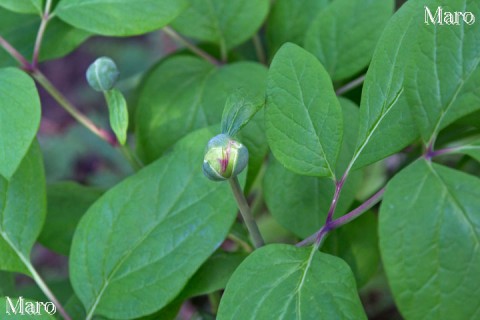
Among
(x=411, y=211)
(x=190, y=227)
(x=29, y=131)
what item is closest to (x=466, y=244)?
(x=411, y=211)

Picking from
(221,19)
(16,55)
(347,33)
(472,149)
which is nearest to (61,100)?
(16,55)

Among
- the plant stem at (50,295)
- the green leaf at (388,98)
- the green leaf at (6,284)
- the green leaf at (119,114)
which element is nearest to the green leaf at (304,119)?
the green leaf at (388,98)

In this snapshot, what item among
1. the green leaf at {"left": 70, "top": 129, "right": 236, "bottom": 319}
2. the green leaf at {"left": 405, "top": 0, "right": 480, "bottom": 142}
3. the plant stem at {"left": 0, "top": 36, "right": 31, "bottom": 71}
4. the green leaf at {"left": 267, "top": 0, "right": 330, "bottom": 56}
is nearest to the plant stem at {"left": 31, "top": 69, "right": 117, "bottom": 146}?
the plant stem at {"left": 0, "top": 36, "right": 31, "bottom": 71}

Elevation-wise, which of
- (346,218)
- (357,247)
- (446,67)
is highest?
(446,67)

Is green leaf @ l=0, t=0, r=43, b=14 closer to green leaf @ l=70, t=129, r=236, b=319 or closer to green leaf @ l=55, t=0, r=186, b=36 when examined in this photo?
green leaf @ l=55, t=0, r=186, b=36

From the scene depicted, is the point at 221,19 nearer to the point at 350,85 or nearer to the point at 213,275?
the point at 350,85

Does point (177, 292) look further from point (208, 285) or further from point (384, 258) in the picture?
point (384, 258)

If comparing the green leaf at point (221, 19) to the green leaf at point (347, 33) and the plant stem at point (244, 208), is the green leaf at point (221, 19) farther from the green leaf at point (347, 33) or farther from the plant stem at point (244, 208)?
the plant stem at point (244, 208)
